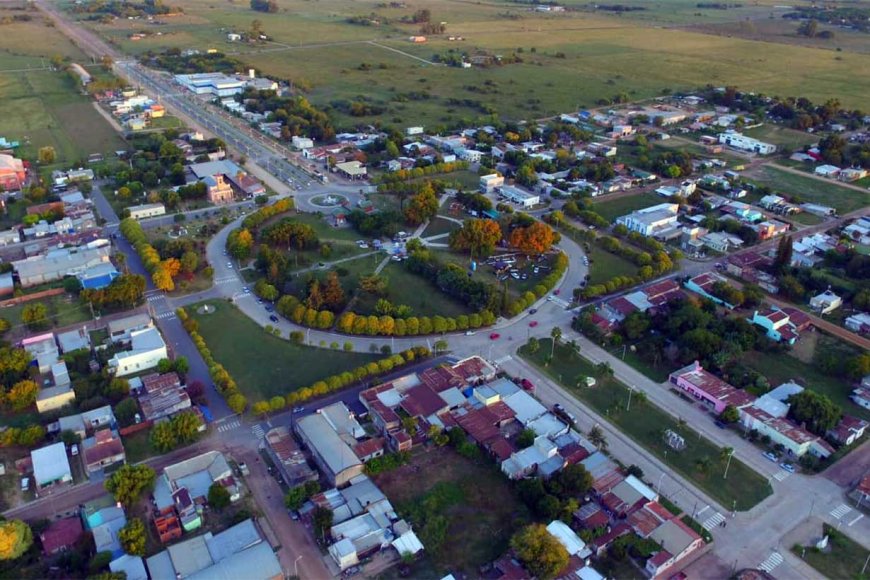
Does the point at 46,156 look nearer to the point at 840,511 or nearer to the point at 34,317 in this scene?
the point at 34,317

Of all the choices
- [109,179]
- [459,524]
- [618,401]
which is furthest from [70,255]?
[618,401]

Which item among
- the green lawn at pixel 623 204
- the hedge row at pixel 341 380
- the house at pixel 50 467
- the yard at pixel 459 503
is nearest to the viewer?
the yard at pixel 459 503

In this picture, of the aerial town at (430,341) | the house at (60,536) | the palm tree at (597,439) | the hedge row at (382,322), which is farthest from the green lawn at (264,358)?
the palm tree at (597,439)

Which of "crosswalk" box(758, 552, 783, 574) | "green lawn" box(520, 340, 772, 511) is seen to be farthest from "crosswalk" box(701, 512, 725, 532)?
"crosswalk" box(758, 552, 783, 574)

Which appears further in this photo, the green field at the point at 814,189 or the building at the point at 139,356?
the green field at the point at 814,189

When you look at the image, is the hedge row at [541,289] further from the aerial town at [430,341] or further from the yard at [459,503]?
the yard at [459,503]

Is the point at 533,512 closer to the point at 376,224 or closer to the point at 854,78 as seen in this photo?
the point at 376,224
